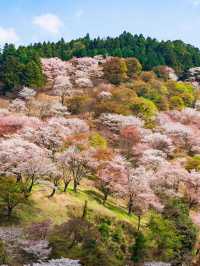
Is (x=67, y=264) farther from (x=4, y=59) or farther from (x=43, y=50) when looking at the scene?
(x=43, y=50)

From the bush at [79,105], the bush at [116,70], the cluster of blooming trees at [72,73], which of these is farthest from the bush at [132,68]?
the bush at [79,105]

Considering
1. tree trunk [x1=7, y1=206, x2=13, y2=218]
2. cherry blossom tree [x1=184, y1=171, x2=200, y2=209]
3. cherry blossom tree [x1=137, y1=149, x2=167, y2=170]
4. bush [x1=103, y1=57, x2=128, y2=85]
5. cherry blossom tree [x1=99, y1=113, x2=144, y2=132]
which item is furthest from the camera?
bush [x1=103, y1=57, x2=128, y2=85]

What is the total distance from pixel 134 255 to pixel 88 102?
134 feet

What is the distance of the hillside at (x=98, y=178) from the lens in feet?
126

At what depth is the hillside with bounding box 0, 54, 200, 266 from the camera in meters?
38.3

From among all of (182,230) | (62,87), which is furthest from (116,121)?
(182,230)

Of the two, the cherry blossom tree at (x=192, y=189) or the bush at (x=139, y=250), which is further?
the cherry blossom tree at (x=192, y=189)

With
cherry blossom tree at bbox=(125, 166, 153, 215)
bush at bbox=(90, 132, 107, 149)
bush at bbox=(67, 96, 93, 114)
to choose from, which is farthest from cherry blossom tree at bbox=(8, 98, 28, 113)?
cherry blossom tree at bbox=(125, 166, 153, 215)

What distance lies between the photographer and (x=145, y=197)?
2016 inches

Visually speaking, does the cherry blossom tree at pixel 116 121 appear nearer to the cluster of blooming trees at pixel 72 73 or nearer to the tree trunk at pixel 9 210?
the cluster of blooming trees at pixel 72 73

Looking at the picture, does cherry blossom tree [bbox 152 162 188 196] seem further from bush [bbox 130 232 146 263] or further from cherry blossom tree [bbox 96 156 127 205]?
bush [bbox 130 232 146 263]

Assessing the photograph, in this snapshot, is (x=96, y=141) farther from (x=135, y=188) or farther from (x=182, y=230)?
(x=182, y=230)

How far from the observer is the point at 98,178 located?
55.0m

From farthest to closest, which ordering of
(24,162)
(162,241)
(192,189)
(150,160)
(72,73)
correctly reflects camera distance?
(72,73) → (150,160) → (192,189) → (24,162) → (162,241)
